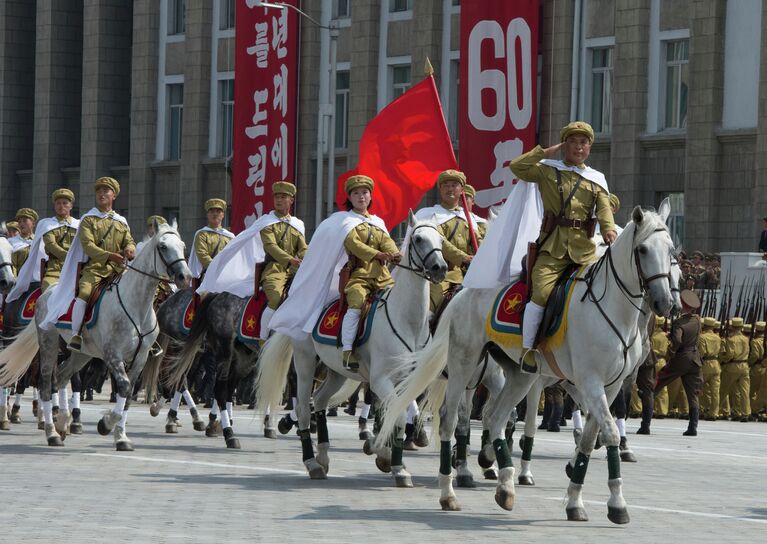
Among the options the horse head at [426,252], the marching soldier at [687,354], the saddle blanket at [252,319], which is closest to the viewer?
the horse head at [426,252]

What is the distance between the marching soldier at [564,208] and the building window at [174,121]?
42408mm

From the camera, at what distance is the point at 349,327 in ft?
55.0

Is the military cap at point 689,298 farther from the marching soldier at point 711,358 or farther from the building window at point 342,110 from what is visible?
the building window at point 342,110

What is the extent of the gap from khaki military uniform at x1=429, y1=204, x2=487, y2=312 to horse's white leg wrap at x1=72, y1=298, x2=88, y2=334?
408 cm

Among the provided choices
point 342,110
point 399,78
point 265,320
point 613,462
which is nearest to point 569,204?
point 613,462

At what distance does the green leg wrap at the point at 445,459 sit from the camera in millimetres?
14516

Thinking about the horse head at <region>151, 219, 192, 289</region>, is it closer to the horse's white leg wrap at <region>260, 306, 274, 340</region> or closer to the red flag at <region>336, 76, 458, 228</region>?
the horse's white leg wrap at <region>260, 306, 274, 340</region>

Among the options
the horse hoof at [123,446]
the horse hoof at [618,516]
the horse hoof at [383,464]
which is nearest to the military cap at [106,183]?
the horse hoof at [123,446]

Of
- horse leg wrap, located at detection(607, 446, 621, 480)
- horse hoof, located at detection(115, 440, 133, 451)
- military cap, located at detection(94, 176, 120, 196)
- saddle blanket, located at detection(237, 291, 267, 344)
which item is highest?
military cap, located at detection(94, 176, 120, 196)

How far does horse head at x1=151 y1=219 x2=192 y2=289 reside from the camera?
19.2 m

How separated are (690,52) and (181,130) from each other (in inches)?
837

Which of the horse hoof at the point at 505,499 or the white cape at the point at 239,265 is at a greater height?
the white cape at the point at 239,265

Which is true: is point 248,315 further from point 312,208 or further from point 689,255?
point 312,208

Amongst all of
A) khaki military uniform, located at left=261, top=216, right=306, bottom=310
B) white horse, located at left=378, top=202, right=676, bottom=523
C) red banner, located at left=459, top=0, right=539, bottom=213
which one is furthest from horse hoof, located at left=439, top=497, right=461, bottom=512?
red banner, located at left=459, top=0, right=539, bottom=213
